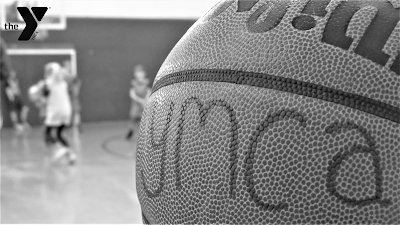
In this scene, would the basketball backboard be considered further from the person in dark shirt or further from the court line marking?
the court line marking

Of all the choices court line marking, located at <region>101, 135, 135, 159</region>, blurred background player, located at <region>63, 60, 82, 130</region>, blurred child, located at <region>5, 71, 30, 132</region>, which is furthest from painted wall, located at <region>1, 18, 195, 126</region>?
court line marking, located at <region>101, 135, 135, 159</region>

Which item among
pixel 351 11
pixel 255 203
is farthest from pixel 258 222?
pixel 351 11

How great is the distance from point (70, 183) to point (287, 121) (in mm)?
3855

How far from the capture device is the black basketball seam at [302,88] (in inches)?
24.4

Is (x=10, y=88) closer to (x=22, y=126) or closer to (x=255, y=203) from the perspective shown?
(x=22, y=126)

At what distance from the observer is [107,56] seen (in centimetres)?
795

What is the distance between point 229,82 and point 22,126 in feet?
23.0

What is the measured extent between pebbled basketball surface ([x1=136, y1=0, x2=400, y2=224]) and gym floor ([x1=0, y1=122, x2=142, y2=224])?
257cm

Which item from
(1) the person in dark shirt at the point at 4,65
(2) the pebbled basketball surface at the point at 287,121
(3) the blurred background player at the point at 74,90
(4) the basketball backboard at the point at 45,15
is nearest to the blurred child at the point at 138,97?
(3) the blurred background player at the point at 74,90

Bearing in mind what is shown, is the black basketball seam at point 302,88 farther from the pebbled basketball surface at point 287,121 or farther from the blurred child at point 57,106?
the blurred child at point 57,106

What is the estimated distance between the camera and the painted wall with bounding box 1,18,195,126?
7.45m

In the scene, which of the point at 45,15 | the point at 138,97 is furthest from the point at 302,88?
the point at 45,15

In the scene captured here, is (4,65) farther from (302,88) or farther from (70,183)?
(302,88)

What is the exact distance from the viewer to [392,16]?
672 mm
